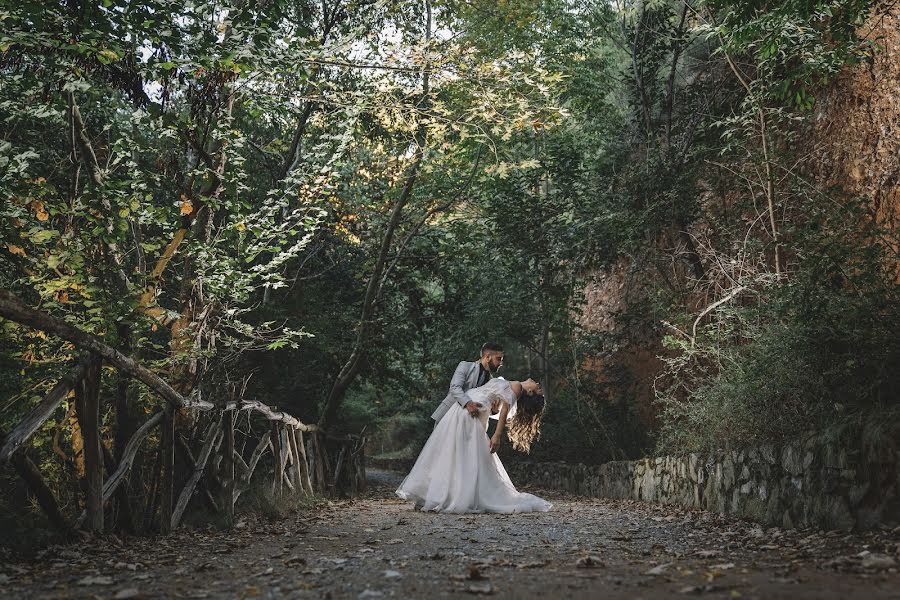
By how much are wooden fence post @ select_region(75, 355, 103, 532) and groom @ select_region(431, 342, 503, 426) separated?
17.3 feet

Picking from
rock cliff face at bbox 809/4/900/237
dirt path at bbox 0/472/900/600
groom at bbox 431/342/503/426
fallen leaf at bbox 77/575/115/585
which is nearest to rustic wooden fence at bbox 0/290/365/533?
dirt path at bbox 0/472/900/600

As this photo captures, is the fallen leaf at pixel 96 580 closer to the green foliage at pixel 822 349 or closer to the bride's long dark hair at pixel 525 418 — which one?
the green foliage at pixel 822 349

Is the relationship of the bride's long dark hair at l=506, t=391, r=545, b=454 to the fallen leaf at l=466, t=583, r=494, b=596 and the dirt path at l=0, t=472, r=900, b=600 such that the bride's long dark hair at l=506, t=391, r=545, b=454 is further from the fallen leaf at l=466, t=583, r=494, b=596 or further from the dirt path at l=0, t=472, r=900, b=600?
the fallen leaf at l=466, t=583, r=494, b=596

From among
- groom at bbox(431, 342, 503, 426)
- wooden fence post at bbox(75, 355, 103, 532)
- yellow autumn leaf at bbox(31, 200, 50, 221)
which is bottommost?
wooden fence post at bbox(75, 355, 103, 532)

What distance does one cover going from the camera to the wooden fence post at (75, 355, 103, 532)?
17.8 feet

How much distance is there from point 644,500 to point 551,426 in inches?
213

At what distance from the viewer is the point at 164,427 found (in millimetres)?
→ 6406

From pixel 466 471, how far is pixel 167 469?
14.7ft

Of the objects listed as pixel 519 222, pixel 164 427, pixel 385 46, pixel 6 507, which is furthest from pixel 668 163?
pixel 6 507

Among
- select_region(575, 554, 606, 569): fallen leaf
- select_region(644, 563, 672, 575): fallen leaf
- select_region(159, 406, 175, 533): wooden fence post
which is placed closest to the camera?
select_region(644, 563, 672, 575): fallen leaf

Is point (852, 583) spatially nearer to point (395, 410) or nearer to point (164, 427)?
point (164, 427)

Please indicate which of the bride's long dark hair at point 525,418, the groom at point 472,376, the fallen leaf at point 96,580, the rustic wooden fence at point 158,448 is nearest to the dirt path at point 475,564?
the fallen leaf at point 96,580

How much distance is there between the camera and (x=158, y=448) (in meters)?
6.44

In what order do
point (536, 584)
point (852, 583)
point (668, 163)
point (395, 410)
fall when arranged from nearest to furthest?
1. point (852, 583)
2. point (536, 584)
3. point (668, 163)
4. point (395, 410)
